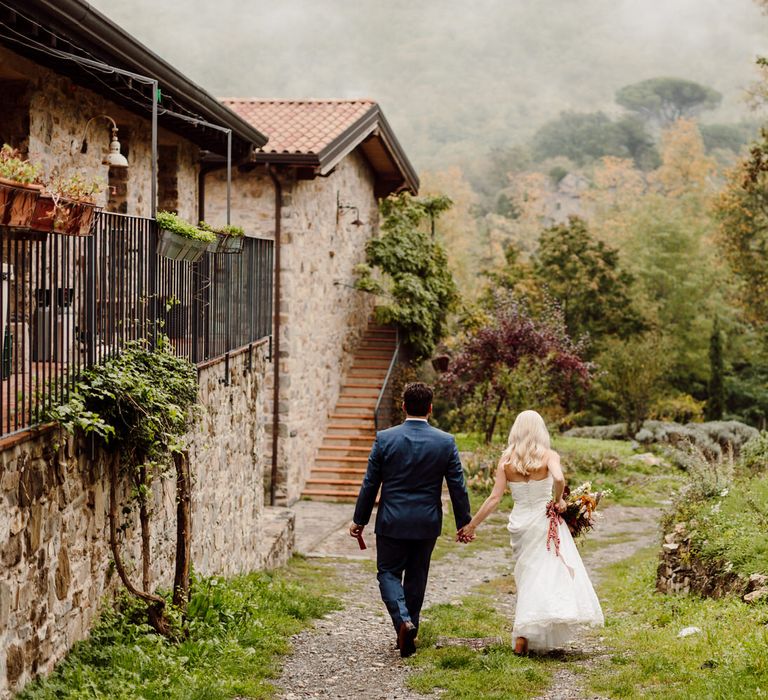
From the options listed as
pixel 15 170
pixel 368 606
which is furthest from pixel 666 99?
pixel 15 170

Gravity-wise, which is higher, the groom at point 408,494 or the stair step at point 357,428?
the groom at point 408,494

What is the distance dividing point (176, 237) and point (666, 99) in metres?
92.2

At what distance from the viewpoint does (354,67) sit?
114 meters

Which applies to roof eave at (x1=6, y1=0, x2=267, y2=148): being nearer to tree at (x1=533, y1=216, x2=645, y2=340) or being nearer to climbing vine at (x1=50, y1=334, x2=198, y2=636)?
climbing vine at (x1=50, y1=334, x2=198, y2=636)

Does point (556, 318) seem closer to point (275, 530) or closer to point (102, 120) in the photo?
point (275, 530)

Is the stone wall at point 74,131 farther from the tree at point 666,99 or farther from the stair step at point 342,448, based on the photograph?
the tree at point 666,99

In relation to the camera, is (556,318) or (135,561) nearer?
(135,561)

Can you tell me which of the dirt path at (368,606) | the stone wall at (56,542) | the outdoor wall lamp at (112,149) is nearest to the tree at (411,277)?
the dirt path at (368,606)

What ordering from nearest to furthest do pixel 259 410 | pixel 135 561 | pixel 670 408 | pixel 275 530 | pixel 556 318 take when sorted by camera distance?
pixel 135 561, pixel 259 410, pixel 275 530, pixel 556 318, pixel 670 408

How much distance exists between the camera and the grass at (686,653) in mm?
5375

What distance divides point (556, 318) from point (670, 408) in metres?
8.46

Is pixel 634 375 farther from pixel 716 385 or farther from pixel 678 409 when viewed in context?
pixel 716 385

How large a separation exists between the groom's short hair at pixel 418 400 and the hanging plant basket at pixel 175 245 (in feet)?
6.64

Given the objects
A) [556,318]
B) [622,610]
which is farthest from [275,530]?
[556,318]
